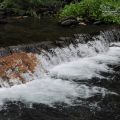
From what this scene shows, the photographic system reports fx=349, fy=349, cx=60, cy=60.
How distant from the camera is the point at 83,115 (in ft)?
41.2

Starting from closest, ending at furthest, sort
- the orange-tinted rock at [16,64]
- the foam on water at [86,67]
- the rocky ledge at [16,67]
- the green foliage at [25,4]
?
the rocky ledge at [16,67] < the orange-tinted rock at [16,64] < the foam on water at [86,67] < the green foliage at [25,4]

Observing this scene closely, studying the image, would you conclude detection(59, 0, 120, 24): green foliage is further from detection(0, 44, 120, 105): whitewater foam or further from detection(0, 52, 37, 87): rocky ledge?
detection(0, 52, 37, 87): rocky ledge

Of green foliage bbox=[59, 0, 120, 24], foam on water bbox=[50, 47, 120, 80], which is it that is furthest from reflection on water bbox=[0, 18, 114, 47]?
foam on water bbox=[50, 47, 120, 80]

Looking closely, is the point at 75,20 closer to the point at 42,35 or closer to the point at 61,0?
the point at 42,35

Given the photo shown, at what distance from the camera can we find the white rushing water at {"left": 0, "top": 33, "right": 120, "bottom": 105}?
562 inches

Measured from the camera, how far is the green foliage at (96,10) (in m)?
29.4

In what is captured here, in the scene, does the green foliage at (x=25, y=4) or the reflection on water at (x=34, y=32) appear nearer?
the reflection on water at (x=34, y=32)

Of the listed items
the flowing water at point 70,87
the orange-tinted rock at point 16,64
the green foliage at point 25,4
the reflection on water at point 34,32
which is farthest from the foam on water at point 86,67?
the green foliage at point 25,4

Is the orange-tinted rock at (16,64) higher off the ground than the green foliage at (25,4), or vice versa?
the orange-tinted rock at (16,64)

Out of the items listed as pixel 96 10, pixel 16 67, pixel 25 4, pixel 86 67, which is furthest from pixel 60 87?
pixel 25 4

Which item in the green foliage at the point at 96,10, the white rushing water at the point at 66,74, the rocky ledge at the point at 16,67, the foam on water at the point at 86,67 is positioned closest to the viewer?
the white rushing water at the point at 66,74

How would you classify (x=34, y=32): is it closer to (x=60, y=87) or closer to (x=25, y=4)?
(x=60, y=87)

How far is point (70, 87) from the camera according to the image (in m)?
15.3

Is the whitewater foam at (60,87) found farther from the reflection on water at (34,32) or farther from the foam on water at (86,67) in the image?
the reflection on water at (34,32)
